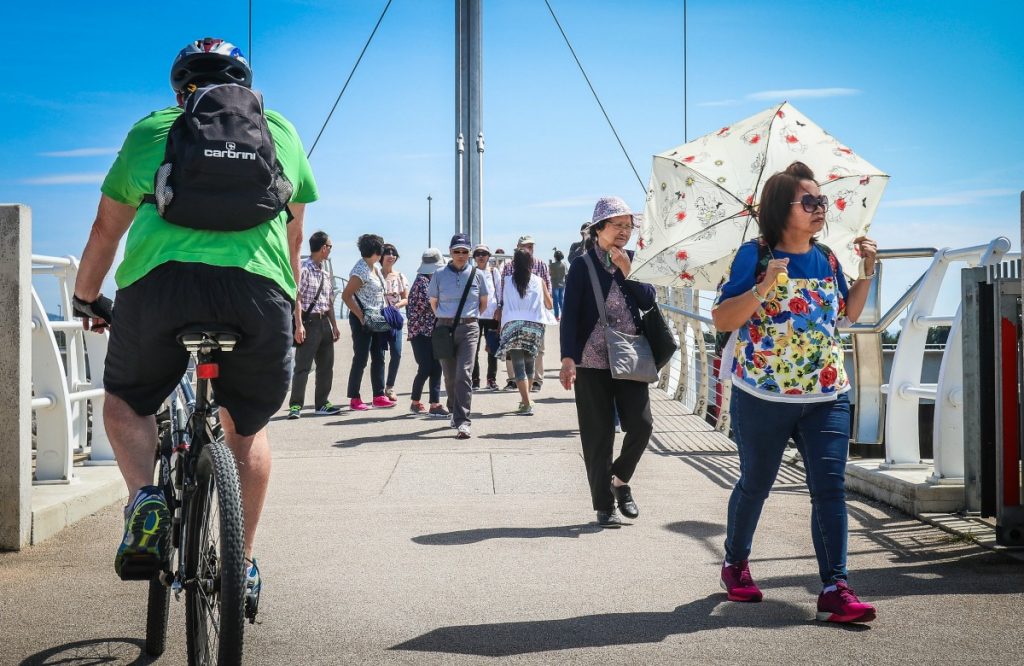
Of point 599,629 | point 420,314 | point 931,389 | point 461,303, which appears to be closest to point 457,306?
point 461,303

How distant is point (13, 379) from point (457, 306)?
19.8ft

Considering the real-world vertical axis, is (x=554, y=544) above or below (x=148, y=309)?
below

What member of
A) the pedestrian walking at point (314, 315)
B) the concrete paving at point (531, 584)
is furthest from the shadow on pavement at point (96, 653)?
the pedestrian walking at point (314, 315)

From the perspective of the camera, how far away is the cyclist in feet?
10.7

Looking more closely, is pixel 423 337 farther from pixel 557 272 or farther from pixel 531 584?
pixel 557 272

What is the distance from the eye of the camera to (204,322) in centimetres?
326

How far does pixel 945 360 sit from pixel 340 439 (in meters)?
5.87

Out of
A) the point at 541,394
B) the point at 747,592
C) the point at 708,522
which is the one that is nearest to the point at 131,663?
the point at 747,592

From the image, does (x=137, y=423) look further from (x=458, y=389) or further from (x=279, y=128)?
(x=458, y=389)

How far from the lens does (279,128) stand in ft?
11.7

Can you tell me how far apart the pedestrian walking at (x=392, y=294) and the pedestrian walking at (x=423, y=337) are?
477 millimetres

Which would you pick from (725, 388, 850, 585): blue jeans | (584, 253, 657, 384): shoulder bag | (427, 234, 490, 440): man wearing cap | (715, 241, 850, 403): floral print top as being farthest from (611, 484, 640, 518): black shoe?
(427, 234, 490, 440): man wearing cap

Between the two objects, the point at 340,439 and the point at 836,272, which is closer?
the point at 836,272

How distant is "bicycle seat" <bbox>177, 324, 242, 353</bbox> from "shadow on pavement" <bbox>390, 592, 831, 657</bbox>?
4.30ft
